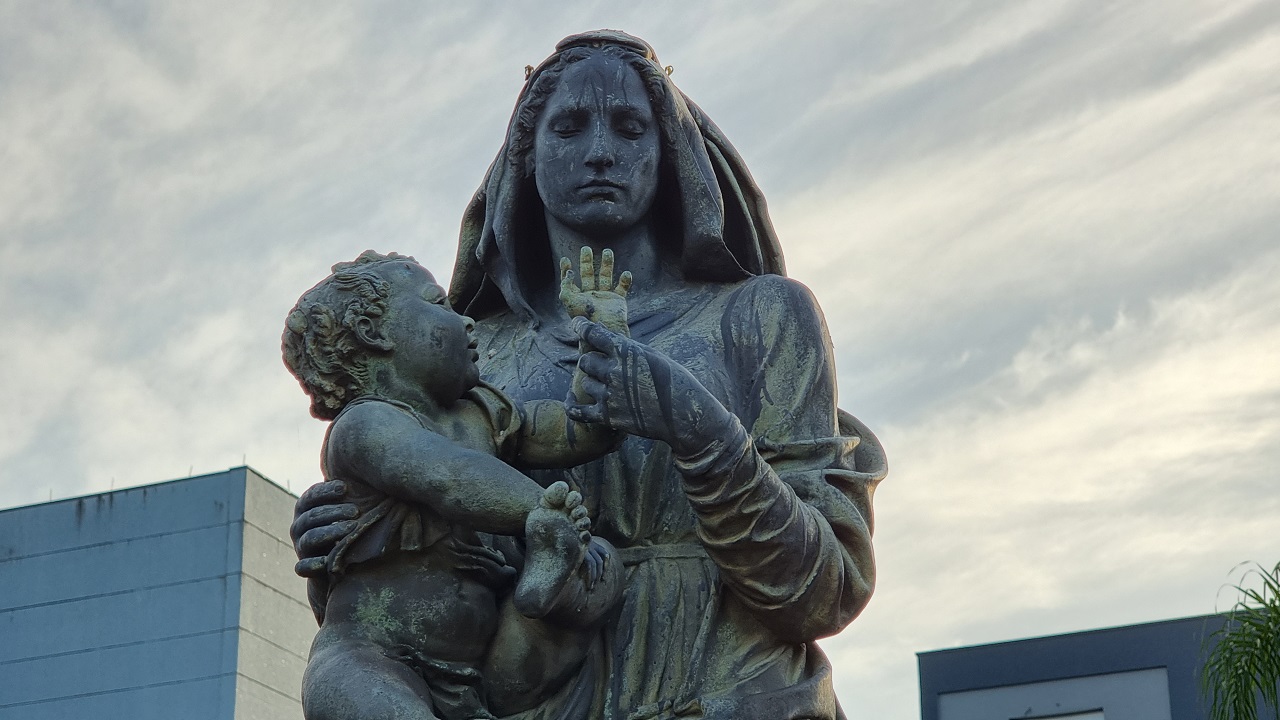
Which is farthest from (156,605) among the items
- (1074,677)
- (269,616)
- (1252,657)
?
(1252,657)

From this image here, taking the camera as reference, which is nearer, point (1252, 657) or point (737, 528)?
point (737, 528)

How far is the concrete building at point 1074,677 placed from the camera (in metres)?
27.3

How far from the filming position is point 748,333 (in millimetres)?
8211

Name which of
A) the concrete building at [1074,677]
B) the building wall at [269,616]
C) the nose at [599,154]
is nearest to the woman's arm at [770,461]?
the nose at [599,154]

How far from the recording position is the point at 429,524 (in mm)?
7168

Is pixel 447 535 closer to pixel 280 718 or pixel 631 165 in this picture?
pixel 631 165

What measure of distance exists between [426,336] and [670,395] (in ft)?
2.82

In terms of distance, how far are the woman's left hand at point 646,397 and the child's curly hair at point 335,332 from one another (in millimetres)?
734

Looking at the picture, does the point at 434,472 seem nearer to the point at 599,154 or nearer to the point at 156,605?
the point at 599,154

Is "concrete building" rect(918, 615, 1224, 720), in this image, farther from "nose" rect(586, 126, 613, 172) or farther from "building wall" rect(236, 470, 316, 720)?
"nose" rect(586, 126, 613, 172)

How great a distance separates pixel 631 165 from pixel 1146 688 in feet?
68.6

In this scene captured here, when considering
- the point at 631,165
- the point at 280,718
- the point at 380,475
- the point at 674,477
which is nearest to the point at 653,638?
the point at 674,477

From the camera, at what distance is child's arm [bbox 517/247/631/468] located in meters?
7.38

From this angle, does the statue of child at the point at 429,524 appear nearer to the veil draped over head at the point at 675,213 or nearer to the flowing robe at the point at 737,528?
the flowing robe at the point at 737,528
